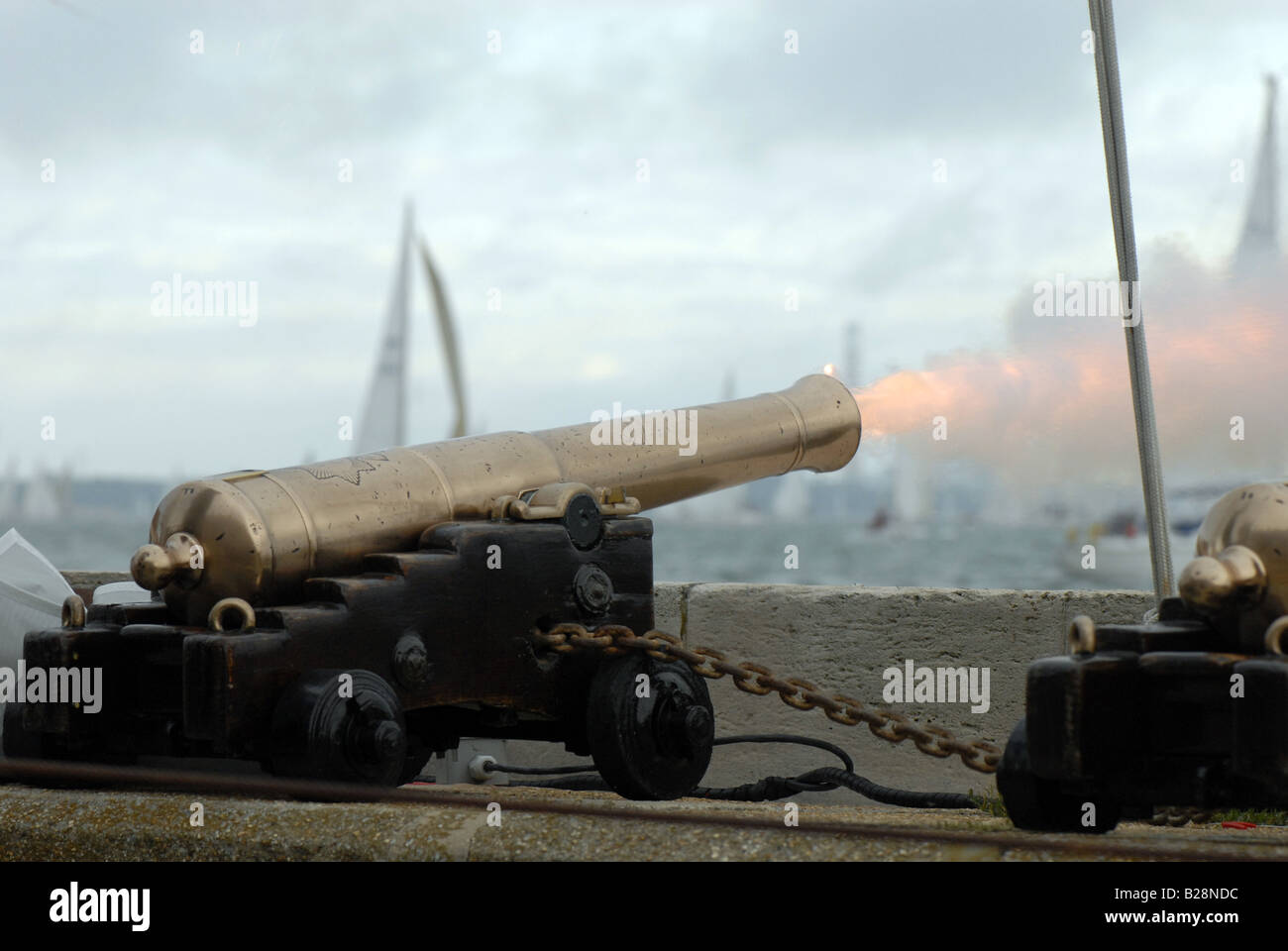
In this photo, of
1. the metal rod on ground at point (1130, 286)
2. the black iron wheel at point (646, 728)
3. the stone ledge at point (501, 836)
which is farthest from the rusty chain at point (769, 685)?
the metal rod on ground at point (1130, 286)

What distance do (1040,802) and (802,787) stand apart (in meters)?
1.77

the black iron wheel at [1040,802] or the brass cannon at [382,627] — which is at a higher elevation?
the brass cannon at [382,627]

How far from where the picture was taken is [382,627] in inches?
174

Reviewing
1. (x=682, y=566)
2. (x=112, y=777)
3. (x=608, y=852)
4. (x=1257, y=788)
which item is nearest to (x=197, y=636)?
(x=112, y=777)

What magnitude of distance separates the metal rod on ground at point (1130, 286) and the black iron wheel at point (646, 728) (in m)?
1.35

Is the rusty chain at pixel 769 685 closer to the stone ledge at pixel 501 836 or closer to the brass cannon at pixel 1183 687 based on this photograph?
the stone ledge at pixel 501 836

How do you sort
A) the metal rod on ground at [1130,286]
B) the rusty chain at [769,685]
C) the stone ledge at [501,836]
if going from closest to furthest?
the stone ledge at [501,836], the rusty chain at [769,685], the metal rod on ground at [1130,286]

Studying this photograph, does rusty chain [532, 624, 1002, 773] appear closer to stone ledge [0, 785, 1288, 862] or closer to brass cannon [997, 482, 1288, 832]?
stone ledge [0, 785, 1288, 862]

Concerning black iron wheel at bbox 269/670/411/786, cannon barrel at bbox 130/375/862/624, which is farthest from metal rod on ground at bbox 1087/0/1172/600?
black iron wheel at bbox 269/670/411/786

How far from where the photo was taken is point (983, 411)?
19.2 ft

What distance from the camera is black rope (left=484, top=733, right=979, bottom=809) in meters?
5.03

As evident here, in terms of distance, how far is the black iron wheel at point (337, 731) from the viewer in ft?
13.6

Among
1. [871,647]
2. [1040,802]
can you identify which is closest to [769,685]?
[1040,802]

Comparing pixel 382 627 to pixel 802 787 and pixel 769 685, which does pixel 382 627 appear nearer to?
pixel 769 685
